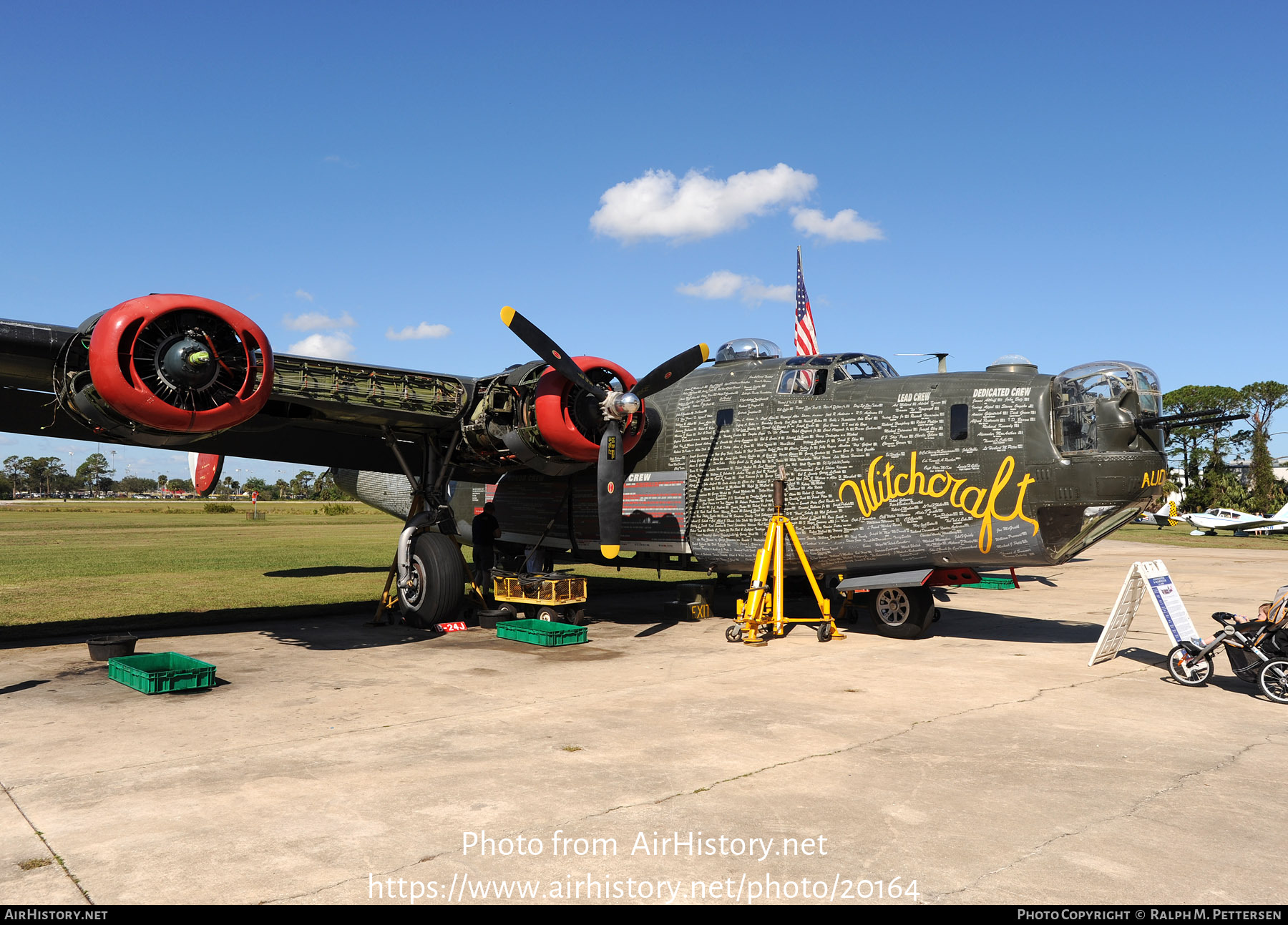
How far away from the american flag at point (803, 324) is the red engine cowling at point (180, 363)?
16.1 m

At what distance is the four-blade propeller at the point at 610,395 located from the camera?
46.7ft

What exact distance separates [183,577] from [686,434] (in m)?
17.7

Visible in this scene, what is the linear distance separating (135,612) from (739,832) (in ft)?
52.3

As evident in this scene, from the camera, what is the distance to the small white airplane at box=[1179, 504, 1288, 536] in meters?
55.3

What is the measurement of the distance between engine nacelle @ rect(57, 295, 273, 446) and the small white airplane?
2458 inches

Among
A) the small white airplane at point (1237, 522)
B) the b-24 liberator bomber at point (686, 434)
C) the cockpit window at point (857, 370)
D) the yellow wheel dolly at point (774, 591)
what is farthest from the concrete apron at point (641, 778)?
the small white airplane at point (1237, 522)

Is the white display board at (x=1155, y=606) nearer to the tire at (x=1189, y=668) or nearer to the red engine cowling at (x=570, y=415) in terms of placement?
the tire at (x=1189, y=668)

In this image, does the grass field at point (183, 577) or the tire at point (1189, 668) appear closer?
the tire at point (1189, 668)

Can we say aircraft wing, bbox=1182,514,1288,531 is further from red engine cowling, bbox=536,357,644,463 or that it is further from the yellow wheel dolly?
red engine cowling, bbox=536,357,644,463

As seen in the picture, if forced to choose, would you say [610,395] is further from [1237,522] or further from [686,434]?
[1237,522]

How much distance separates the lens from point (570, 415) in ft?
48.4

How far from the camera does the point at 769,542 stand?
14.6 m

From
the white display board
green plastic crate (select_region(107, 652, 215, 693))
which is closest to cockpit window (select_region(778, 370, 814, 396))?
the white display board

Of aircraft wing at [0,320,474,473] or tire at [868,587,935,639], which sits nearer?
aircraft wing at [0,320,474,473]
